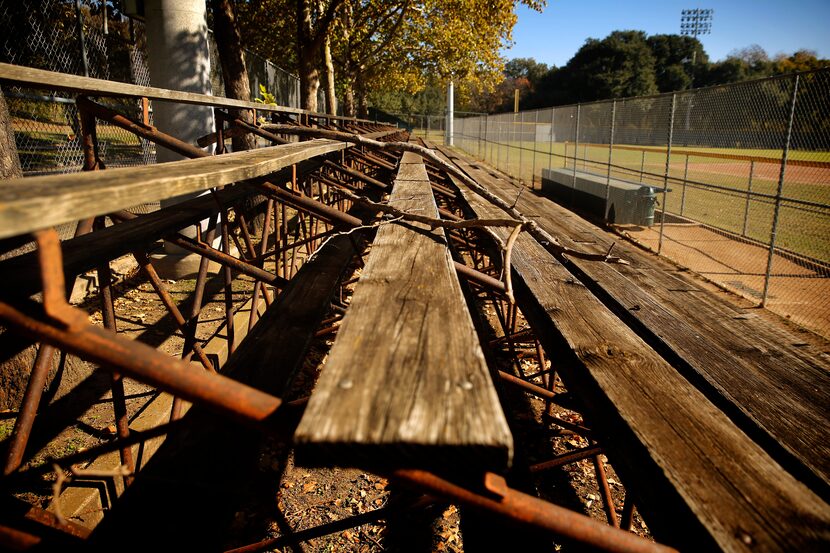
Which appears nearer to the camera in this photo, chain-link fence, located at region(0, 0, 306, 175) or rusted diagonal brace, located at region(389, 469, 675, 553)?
rusted diagonal brace, located at region(389, 469, 675, 553)

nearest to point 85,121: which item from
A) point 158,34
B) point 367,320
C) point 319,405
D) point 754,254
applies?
point 367,320

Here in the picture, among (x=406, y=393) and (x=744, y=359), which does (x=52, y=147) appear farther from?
(x=744, y=359)

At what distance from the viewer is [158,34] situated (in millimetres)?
5738

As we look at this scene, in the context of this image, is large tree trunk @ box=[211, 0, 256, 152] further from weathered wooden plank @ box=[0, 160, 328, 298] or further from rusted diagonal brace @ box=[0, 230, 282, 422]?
rusted diagonal brace @ box=[0, 230, 282, 422]

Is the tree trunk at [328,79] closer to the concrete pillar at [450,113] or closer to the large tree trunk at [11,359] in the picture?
the large tree trunk at [11,359]

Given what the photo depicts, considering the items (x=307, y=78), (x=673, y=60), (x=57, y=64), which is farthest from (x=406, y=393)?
(x=673, y=60)

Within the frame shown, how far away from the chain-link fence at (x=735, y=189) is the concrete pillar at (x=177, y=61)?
23.2ft

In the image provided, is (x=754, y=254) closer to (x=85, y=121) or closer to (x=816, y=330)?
(x=816, y=330)

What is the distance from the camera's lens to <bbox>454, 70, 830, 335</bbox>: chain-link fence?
6.34 meters

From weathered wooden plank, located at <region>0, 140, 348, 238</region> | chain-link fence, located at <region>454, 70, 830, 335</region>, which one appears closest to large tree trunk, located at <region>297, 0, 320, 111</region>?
chain-link fence, located at <region>454, 70, 830, 335</region>

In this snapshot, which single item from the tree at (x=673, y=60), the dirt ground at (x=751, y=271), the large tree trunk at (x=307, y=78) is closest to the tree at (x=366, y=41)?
the large tree trunk at (x=307, y=78)

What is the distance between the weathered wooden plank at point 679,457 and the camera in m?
0.92

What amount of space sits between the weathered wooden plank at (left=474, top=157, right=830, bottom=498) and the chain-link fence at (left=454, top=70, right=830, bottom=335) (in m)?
3.89

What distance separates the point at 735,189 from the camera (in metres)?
6.56
